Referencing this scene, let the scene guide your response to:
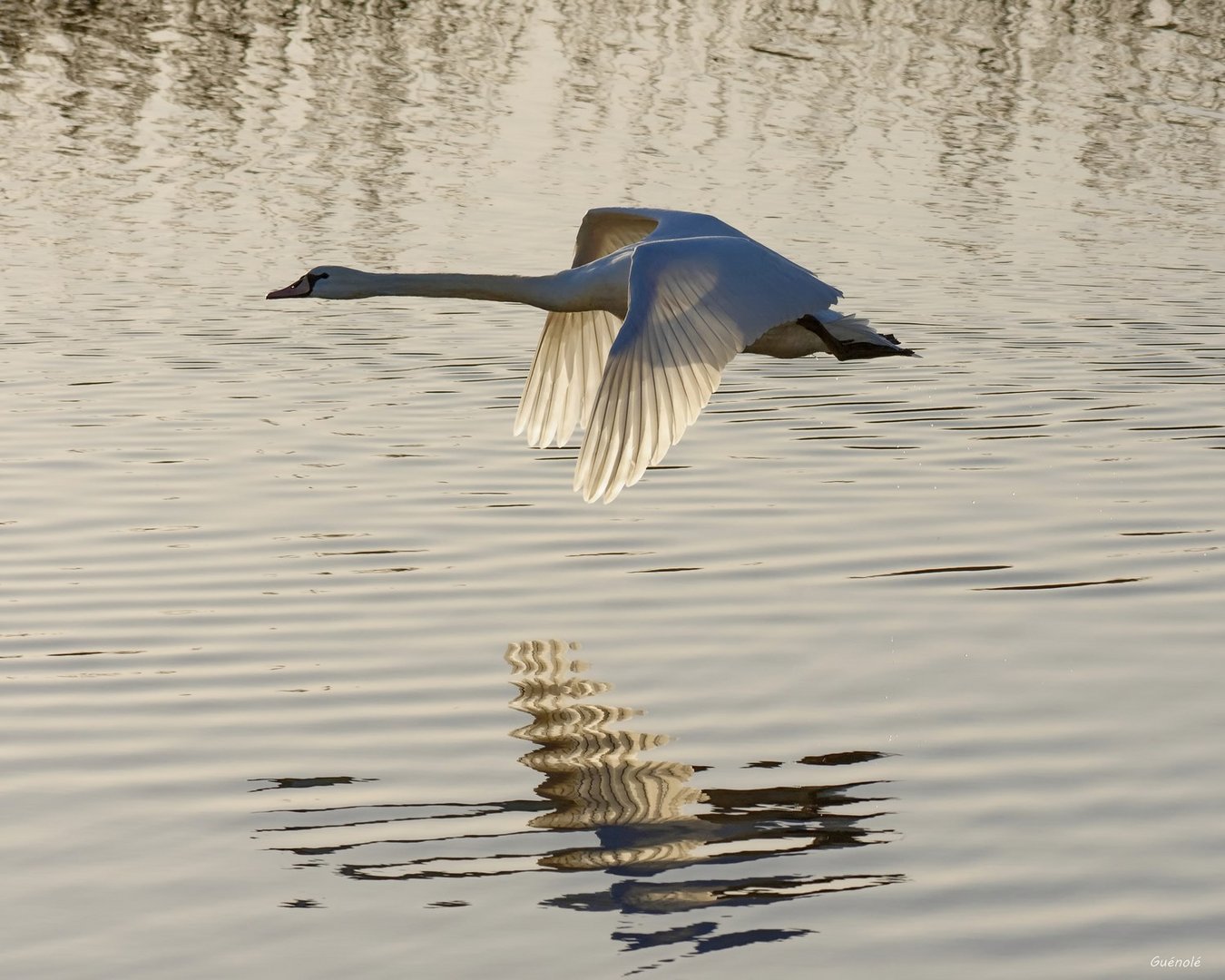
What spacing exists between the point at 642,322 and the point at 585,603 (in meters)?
1.00

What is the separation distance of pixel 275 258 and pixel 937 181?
631 centimetres

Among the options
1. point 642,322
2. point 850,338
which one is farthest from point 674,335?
point 850,338

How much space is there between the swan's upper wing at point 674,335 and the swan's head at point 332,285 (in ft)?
4.96

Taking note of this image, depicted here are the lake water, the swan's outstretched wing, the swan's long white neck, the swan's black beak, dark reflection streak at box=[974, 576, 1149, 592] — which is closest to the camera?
the lake water

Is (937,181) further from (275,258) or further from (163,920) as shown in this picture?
(163,920)

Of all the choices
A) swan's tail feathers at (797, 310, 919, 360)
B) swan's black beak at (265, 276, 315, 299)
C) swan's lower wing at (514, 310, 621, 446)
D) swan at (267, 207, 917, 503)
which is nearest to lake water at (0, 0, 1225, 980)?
swan's lower wing at (514, 310, 621, 446)

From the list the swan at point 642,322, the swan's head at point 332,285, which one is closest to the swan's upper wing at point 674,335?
the swan at point 642,322

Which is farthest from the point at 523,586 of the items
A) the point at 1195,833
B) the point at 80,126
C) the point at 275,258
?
the point at 80,126

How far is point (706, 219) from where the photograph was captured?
8328mm

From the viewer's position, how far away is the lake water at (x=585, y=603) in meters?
4.77

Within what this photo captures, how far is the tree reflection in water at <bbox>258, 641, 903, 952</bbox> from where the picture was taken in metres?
4.82

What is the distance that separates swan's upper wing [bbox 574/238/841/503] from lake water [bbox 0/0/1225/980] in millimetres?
638

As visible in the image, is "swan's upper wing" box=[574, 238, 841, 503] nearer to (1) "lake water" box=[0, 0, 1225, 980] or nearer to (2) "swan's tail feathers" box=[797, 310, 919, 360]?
(2) "swan's tail feathers" box=[797, 310, 919, 360]

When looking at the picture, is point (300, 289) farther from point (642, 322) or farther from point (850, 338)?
point (850, 338)
